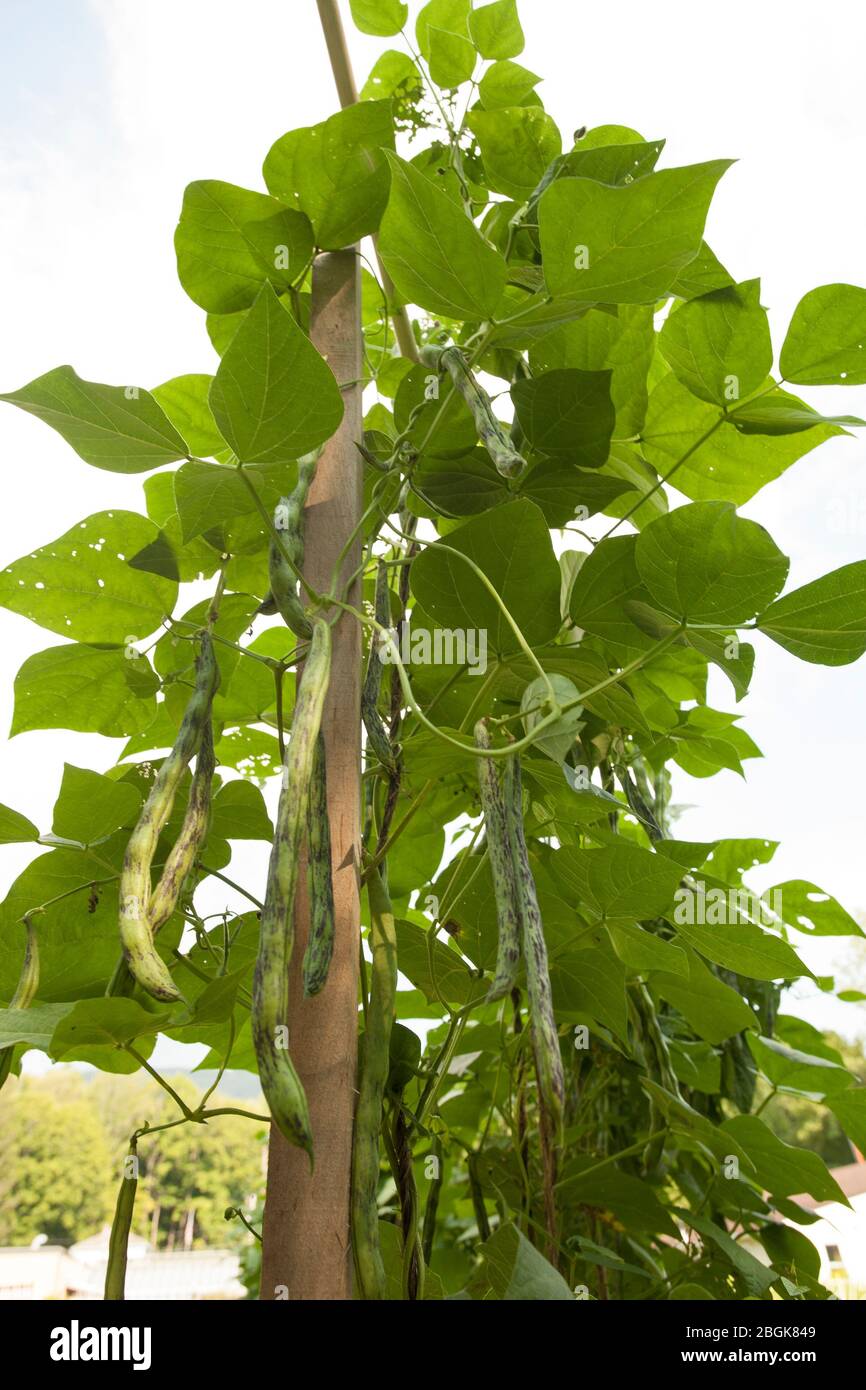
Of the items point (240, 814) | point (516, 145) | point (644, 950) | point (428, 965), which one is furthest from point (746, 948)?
point (516, 145)

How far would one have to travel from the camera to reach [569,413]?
0.45m

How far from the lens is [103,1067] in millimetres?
414

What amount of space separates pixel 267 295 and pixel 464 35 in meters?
0.47

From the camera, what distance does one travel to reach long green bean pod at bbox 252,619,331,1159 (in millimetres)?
240

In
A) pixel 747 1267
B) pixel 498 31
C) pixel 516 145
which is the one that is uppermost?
pixel 498 31

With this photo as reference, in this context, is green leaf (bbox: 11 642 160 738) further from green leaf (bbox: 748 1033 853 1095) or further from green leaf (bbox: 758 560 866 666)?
green leaf (bbox: 748 1033 853 1095)

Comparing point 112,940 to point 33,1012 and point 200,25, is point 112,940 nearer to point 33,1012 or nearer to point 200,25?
point 33,1012

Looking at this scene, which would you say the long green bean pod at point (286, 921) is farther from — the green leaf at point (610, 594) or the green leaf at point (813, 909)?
the green leaf at point (813, 909)

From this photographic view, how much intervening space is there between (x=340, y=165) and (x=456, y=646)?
0.86ft

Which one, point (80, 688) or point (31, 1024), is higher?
point (80, 688)

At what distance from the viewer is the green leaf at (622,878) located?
1.41ft

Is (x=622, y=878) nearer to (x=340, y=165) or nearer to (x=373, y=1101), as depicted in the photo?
(x=373, y=1101)

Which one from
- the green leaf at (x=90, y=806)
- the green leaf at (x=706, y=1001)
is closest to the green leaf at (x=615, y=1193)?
the green leaf at (x=706, y=1001)
